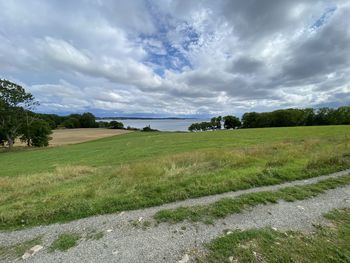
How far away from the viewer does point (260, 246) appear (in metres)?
3.59

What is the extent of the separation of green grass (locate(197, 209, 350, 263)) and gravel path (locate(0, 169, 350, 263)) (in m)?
0.27

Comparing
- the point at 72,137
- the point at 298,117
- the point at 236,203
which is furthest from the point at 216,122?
the point at 236,203

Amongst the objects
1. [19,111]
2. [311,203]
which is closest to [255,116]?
[19,111]

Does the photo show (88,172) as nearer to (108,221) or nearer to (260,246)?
(108,221)

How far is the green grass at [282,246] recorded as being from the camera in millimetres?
3307

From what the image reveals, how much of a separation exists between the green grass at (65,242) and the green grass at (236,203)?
70.7 inches

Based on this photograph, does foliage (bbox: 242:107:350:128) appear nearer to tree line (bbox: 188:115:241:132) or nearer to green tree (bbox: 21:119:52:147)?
tree line (bbox: 188:115:241:132)

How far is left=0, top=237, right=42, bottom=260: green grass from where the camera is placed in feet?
12.4

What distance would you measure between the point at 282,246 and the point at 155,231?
2472mm

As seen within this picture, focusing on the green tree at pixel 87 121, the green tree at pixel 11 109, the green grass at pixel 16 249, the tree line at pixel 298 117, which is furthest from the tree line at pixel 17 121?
the tree line at pixel 298 117

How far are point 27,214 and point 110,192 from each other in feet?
7.65

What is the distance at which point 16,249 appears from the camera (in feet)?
13.0

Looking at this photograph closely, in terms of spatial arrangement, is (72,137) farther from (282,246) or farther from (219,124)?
(219,124)

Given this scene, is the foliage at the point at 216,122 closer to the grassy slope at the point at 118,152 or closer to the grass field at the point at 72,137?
the grass field at the point at 72,137
